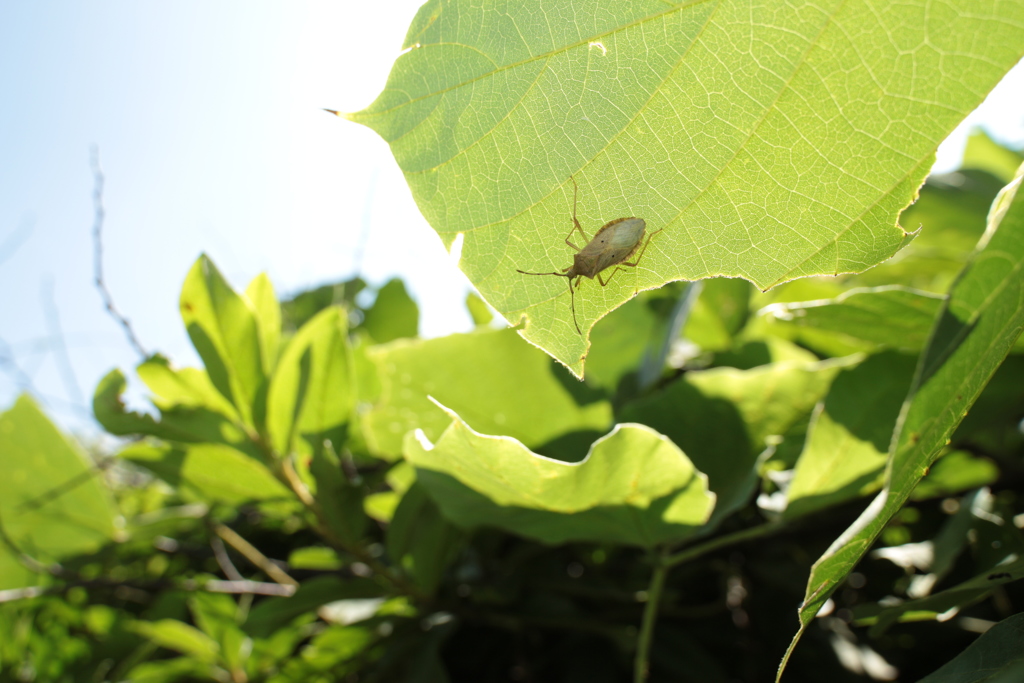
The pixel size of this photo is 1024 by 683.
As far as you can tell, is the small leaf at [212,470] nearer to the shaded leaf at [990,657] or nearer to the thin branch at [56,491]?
the thin branch at [56,491]

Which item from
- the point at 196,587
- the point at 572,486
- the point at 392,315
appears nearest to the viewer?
the point at 572,486

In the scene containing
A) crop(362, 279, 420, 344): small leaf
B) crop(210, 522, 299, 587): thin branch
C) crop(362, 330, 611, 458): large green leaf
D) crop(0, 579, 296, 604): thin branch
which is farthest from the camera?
crop(362, 279, 420, 344): small leaf

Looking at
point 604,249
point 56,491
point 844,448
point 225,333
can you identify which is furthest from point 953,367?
point 56,491

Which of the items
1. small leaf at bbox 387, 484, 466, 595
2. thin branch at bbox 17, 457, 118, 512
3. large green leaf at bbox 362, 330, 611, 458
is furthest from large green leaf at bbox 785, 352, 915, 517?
thin branch at bbox 17, 457, 118, 512

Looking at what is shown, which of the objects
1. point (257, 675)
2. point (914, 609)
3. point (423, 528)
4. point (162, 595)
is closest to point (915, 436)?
point (914, 609)

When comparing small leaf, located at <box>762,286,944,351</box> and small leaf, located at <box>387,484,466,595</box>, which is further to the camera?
small leaf, located at <box>387,484,466,595</box>

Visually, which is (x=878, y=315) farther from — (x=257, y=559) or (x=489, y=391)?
(x=257, y=559)

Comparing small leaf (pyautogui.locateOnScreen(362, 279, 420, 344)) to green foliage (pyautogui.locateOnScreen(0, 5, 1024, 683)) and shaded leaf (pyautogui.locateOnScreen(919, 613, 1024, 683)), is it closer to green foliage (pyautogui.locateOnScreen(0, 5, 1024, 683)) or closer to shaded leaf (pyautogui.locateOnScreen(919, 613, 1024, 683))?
green foliage (pyautogui.locateOnScreen(0, 5, 1024, 683))
